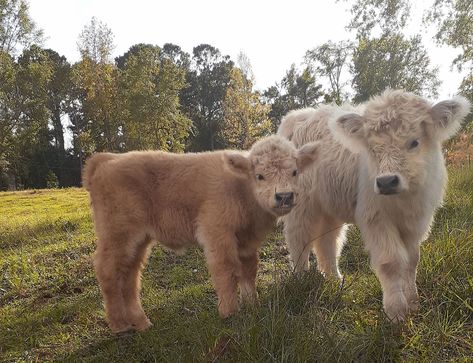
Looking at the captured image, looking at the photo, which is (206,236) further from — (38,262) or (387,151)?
(38,262)

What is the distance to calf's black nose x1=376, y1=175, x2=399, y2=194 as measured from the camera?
369 centimetres

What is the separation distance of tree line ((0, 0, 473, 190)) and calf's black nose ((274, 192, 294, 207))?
13538 mm

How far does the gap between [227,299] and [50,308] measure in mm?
2792

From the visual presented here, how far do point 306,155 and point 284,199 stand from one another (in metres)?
0.72

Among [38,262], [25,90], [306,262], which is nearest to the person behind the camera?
[306,262]

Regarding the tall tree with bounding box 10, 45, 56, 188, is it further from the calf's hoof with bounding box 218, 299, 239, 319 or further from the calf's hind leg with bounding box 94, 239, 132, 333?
the calf's hoof with bounding box 218, 299, 239, 319

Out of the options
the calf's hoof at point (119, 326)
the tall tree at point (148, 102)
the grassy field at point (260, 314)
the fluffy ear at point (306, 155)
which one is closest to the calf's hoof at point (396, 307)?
the grassy field at point (260, 314)

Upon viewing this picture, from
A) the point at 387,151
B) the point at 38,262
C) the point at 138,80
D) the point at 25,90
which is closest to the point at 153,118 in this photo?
the point at 138,80

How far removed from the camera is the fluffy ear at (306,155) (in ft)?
14.9

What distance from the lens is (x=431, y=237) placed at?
5793 mm

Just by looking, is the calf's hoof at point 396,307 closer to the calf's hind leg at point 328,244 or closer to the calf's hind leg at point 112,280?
the calf's hind leg at point 328,244

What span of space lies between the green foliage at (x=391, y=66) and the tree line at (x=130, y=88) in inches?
3.3

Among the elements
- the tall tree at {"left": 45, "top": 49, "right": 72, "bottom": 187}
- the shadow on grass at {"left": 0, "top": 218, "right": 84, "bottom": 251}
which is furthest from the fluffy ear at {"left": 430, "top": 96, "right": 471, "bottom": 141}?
the tall tree at {"left": 45, "top": 49, "right": 72, "bottom": 187}

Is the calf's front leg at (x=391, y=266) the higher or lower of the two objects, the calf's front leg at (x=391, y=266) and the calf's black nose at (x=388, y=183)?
the lower
